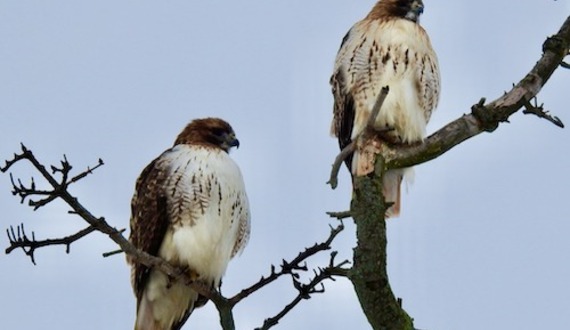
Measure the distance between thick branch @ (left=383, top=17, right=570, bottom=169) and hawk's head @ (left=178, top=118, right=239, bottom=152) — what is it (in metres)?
2.45

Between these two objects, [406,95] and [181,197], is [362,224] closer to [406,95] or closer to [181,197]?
[406,95]

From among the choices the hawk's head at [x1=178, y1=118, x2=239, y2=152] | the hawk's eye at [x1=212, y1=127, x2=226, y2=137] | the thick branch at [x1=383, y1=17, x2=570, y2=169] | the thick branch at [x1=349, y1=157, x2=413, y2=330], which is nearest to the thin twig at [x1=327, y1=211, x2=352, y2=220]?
the thick branch at [x1=349, y1=157, x2=413, y2=330]

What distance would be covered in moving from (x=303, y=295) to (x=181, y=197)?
1886mm

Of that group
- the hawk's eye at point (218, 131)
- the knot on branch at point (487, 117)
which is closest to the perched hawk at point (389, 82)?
the knot on branch at point (487, 117)

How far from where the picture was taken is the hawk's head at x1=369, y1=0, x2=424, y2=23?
8.58m

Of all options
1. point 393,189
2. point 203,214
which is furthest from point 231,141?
point 393,189

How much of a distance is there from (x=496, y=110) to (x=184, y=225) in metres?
2.77

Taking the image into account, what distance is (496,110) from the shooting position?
653cm

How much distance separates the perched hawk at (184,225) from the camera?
8250mm

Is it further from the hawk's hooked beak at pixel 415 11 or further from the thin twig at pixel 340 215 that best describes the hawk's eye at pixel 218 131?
the thin twig at pixel 340 215

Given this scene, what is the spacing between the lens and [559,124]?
6.43 metres

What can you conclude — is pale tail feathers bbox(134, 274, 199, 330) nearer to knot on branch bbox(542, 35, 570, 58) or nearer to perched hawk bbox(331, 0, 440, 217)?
perched hawk bbox(331, 0, 440, 217)

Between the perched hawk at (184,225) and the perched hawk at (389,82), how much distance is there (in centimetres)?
99

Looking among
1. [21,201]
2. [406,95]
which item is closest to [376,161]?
[406,95]
